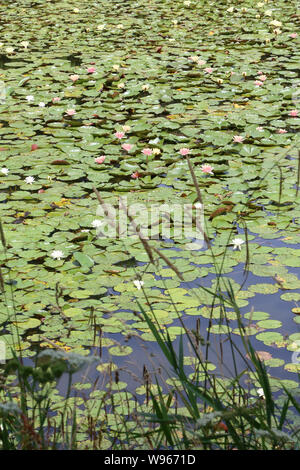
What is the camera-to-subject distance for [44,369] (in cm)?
113

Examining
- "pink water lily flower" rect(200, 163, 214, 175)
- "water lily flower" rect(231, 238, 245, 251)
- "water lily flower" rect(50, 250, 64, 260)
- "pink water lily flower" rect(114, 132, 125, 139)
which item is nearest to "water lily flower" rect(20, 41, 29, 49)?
"pink water lily flower" rect(114, 132, 125, 139)

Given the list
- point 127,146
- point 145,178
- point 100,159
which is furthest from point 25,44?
point 145,178

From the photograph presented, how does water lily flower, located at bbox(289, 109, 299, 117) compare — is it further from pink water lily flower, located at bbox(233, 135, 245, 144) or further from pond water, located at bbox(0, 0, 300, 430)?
pink water lily flower, located at bbox(233, 135, 245, 144)

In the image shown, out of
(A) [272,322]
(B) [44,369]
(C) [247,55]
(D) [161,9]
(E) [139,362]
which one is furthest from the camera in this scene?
(D) [161,9]

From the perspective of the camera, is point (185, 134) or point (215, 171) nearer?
point (215, 171)

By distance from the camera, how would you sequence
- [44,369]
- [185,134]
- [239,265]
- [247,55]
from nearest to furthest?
1. [44,369]
2. [239,265]
3. [185,134]
4. [247,55]

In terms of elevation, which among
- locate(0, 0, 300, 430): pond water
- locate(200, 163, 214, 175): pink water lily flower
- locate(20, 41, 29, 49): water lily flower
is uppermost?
locate(200, 163, 214, 175): pink water lily flower

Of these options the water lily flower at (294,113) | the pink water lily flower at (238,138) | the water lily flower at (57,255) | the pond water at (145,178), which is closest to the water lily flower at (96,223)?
the pond water at (145,178)

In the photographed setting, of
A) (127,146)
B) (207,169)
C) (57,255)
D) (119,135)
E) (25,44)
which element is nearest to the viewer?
(57,255)

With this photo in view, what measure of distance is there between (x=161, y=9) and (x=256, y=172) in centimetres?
428

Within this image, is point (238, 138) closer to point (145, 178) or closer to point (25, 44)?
point (145, 178)
